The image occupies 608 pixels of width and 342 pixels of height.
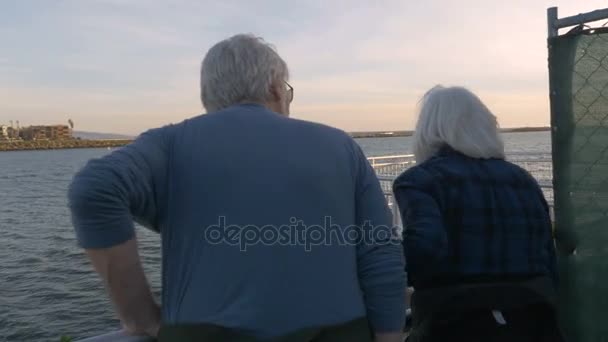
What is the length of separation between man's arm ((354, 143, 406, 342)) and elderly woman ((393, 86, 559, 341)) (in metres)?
0.27

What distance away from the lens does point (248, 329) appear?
1.44 metres

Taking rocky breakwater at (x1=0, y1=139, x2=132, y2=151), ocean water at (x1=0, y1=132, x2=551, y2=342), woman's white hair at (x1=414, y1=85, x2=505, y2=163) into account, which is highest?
woman's white hair at (x1=414, y1=85, x2=505, y2=163)

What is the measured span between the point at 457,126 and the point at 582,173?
0.81 meters

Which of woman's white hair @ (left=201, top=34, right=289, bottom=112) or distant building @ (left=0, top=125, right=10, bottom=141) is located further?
distant building @ (left=0, top=125, right=10, bottom=141)

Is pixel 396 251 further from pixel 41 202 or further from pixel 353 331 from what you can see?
pixel 41 202

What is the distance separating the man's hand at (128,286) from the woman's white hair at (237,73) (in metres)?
0.50

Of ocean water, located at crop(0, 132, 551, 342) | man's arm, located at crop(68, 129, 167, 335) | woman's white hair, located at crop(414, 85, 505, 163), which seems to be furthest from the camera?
ocean water, located at crop(0, 132, 551, 342)

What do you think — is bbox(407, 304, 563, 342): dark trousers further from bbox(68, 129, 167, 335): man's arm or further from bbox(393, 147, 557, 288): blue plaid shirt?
bbox(68, 129, 167, 335): man's arm

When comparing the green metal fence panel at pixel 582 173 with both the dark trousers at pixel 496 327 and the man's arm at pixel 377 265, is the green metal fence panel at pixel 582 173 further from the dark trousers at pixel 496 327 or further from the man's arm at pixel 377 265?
the man's arm at pixel 377 265

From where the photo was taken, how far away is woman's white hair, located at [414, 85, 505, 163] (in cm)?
209

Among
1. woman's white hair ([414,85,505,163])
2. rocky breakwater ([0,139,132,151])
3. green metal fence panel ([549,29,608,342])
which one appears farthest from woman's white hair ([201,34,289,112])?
rocky breakwater ([0,139,132,151])

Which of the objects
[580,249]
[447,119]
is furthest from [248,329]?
[580,249]

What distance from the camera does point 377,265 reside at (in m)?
1.69

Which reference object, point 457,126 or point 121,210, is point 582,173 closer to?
point 457,126
